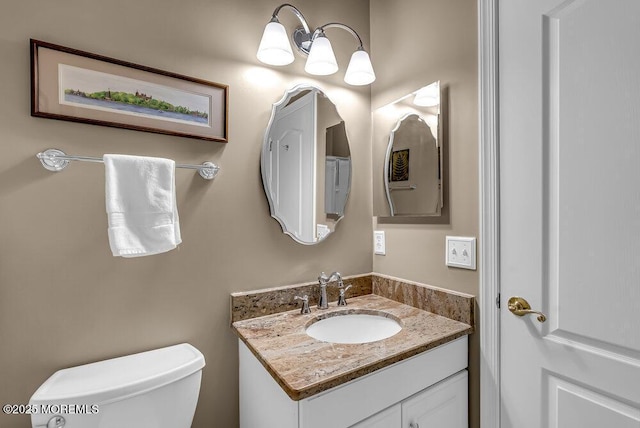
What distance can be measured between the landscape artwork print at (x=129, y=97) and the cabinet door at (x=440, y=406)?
1.23m


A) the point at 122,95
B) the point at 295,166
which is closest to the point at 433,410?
the point at 295,166

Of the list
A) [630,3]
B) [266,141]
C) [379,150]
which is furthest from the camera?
[379,150]

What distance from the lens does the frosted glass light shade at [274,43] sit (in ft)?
4.00

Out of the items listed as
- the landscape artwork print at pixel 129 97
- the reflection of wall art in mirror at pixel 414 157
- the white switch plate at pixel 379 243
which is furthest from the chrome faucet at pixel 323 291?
the landscape artwork print at pixel 129 97

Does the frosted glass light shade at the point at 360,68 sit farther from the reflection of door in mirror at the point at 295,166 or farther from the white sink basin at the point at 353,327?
the white sink basin at the point at 353,327

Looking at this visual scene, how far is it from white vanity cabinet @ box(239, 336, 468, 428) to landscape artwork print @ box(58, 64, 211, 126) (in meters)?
0.90

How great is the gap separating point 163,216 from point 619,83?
136cm

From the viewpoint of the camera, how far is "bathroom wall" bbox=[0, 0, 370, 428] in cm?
93

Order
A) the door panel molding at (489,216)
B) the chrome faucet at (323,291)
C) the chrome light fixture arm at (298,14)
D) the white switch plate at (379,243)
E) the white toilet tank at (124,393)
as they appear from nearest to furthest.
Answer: the white toilet tank at (124,393)
the door panel molding at (489,216)
the chrome light fixture arm at (298,14)
the chrome faucet at (323,291)
the white switch plate at (379,243)

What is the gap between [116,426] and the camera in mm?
865

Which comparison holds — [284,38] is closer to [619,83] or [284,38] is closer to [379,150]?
[379,150]

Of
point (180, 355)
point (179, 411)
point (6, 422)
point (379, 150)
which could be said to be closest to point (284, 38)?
point (379, 150)

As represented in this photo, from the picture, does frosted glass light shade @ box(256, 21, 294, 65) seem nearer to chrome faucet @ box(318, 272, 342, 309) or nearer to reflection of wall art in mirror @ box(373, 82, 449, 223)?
reflection of wall art in mirror @ box(373, 82, 449, 223)

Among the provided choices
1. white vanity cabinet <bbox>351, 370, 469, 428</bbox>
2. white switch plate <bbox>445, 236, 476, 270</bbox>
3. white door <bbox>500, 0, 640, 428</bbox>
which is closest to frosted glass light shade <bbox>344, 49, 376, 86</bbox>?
white door <bbox>500, 0, 640, 428</bbox>
